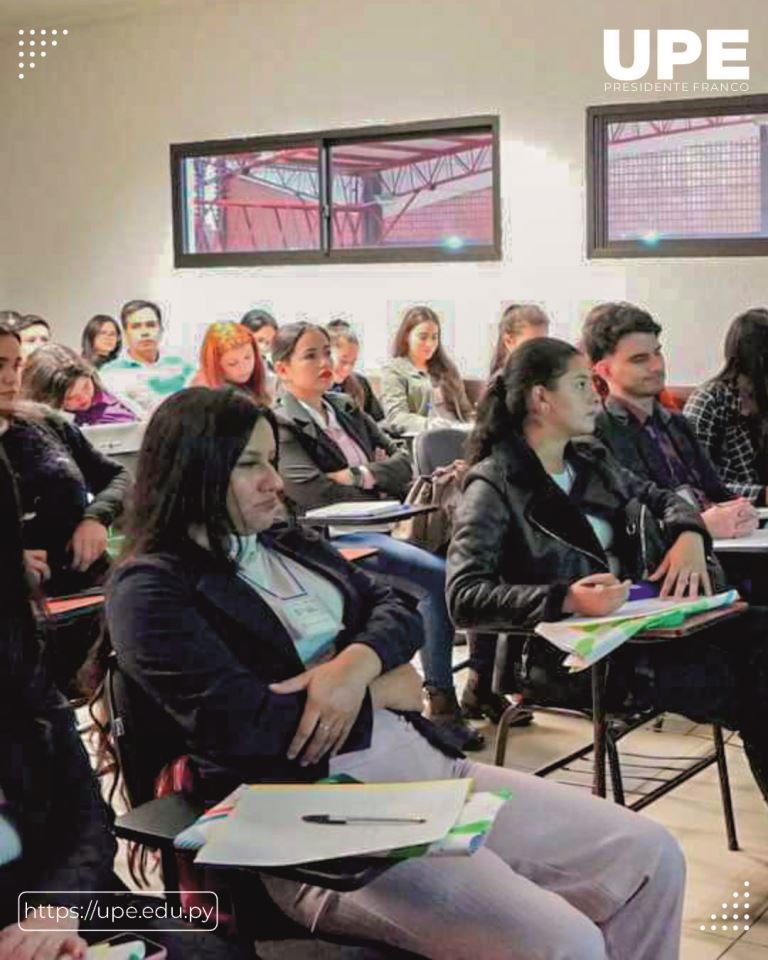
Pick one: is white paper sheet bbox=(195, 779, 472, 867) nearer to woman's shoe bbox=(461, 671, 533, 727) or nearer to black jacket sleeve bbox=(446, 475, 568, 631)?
black jacket sleeve bbox=(446, 475, 568, 631)

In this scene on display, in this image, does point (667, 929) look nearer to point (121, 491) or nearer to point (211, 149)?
point (121, 491)

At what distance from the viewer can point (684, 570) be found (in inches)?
110

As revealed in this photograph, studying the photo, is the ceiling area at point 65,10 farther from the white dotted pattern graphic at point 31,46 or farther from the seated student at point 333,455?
the seated student at point 333,455

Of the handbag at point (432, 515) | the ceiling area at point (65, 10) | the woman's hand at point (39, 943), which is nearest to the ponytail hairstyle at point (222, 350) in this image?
the handbag at point (432, 515)

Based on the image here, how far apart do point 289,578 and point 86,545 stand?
4.86 ft

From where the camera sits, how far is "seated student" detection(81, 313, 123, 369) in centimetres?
753

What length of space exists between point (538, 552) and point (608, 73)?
495cm

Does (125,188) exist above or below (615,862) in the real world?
above

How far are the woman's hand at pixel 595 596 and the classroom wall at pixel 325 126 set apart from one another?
15.3 feet

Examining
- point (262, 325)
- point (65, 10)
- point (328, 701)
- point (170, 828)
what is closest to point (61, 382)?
point (262, 325)

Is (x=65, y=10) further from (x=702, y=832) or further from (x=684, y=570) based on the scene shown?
(x=702, y=832)

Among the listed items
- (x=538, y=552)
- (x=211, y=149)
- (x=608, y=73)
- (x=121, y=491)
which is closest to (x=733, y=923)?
(x=538, y=552)

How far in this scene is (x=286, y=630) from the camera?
1.87 m

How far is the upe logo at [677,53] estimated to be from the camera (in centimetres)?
673
